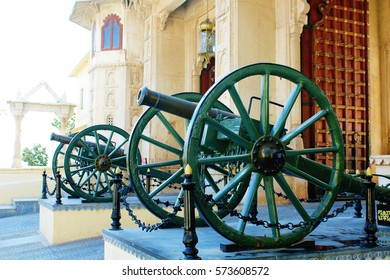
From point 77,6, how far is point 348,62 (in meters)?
14.1

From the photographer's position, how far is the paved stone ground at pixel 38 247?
7809 mm

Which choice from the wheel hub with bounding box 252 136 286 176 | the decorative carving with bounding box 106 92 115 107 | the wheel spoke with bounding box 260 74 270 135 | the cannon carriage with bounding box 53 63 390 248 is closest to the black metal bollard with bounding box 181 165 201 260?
the cannon carriage with bounding box 53 63 390 248

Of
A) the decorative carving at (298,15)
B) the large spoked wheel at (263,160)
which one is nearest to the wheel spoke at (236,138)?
the large spoked wheel at (263,160)

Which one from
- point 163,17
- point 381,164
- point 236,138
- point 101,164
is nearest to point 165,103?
point 236,138

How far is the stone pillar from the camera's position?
66.3ft

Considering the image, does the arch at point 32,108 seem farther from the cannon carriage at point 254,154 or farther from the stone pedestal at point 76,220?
the cannon carriage at point 254,154

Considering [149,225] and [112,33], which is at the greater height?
[112,33]

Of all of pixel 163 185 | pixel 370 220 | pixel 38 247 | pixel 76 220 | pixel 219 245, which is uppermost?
pixel 163 185

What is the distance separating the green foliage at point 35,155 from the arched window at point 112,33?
1700cm

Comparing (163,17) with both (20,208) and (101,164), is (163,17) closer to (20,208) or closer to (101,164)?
(20,208)

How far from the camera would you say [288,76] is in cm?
468

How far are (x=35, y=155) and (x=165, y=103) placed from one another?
33.9 m

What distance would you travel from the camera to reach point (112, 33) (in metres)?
21.7
